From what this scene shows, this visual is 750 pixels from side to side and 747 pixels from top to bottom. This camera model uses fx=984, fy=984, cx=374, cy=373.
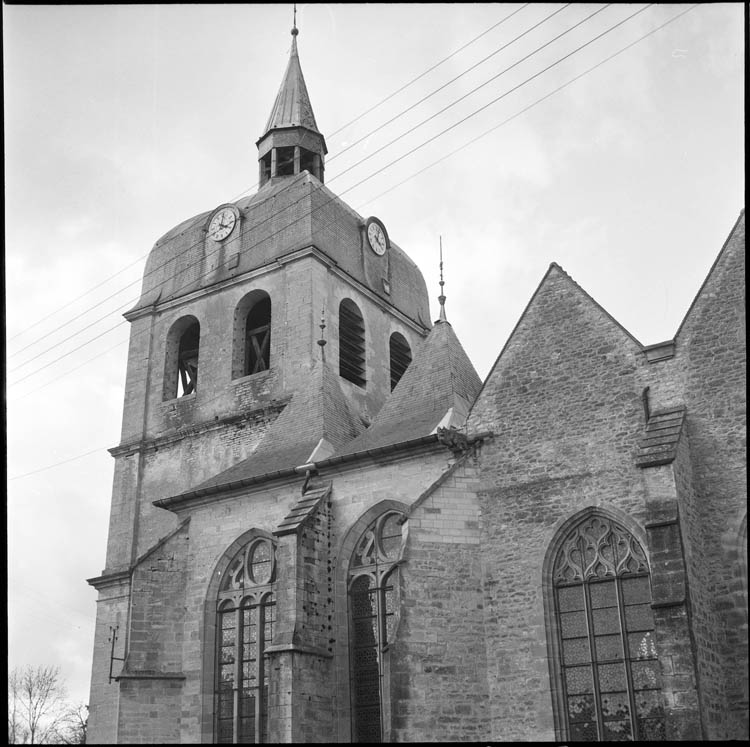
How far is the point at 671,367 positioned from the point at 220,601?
9.02 metres

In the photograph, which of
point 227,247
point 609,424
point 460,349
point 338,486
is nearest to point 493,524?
point 609,424

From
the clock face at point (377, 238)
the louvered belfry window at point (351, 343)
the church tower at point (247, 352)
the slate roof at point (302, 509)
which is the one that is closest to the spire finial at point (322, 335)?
the church tower at point (247, 352)

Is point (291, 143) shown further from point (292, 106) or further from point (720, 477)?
point (720, 477)

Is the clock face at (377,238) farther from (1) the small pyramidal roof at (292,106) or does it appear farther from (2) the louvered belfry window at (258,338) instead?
(1) the small pyramidal roof at (292,106)

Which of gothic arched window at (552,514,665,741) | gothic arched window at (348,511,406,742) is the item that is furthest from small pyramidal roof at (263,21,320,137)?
gothic arched window at (552,514,665,741)

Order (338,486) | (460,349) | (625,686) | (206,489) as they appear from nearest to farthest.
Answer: (625,686) → (338,486) → (206,489) → (460,349)

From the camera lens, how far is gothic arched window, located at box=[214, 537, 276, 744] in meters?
16.9

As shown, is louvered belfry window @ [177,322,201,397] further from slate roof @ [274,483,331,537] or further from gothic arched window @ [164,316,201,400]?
slate roof @ [274,483,331,537]

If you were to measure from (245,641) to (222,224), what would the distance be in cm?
1315

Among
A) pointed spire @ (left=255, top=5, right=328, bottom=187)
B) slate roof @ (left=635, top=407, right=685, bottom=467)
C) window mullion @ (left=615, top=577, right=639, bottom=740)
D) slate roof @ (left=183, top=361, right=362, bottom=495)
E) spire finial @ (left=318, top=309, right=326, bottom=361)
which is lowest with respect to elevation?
window mullion @ (left=615, top=577, right=639, bottom=740)

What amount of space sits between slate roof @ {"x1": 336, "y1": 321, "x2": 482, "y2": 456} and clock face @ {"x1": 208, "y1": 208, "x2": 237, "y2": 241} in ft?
30.0

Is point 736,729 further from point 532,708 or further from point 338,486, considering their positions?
point 338,486

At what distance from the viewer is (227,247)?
2647 cm

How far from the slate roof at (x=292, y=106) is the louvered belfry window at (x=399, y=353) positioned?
25.0 feet
